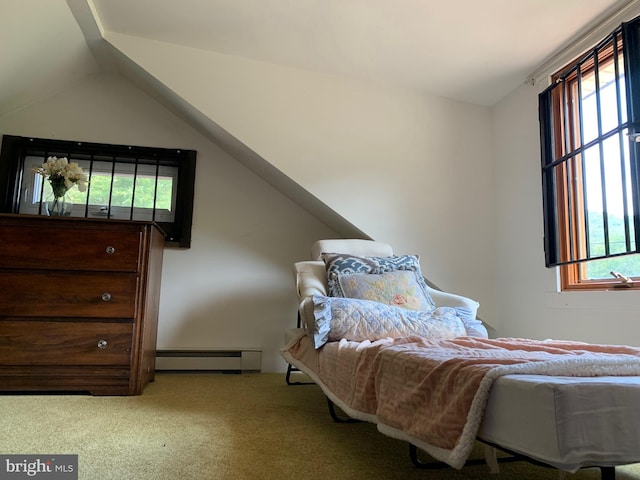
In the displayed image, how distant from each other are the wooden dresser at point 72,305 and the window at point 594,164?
218 cm

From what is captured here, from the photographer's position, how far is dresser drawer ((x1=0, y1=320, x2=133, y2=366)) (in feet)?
6.88

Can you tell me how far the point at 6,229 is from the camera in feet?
7.14

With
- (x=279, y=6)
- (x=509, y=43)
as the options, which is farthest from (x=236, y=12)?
(x=509, y=43)

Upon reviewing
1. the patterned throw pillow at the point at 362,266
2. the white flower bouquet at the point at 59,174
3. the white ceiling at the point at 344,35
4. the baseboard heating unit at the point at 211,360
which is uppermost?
the white ceiling at the point at 344,35

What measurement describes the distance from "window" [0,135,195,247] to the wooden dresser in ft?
2.36

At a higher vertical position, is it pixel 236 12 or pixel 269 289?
pixel 236 12

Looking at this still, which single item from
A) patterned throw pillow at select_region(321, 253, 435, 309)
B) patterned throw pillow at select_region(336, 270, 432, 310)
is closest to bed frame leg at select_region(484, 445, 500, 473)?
patterned throw pillow at select_region(336, 270, 432, 310)

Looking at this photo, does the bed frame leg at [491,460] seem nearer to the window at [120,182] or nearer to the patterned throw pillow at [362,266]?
the patterned throw pillow at [362,266]

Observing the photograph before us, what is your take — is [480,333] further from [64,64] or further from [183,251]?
[64,64]

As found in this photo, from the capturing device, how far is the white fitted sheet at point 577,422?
2.04 ft

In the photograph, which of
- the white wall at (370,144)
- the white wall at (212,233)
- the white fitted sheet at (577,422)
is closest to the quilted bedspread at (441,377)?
the white fitted sheet at (577,422)

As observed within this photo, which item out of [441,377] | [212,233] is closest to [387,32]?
[212,233]

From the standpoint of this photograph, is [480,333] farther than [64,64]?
No

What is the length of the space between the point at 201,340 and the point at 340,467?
1.94 metres
